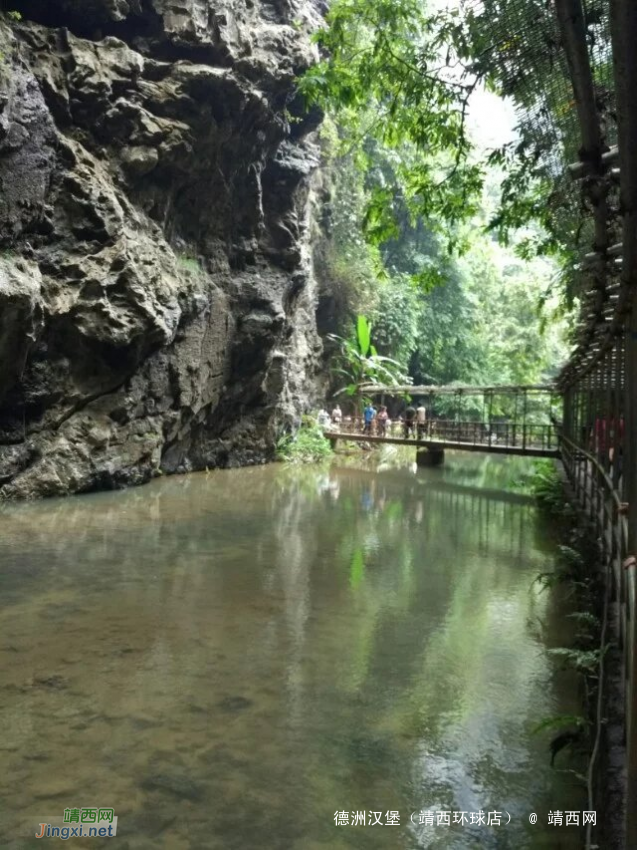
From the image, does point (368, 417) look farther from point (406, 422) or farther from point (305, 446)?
point (305, 446)

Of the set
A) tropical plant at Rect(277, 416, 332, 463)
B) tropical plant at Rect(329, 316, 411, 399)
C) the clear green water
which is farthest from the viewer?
tropical plant at Rect(329, 316, 411, 399)

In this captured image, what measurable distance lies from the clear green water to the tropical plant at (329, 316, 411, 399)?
17258 millimetres

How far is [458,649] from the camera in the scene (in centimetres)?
607

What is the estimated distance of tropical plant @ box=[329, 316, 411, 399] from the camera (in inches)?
1081

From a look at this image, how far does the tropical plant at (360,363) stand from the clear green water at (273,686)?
17258 mm

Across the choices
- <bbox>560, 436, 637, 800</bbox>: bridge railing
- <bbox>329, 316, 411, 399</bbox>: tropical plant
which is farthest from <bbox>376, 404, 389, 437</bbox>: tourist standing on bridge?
<bbox>560, 436, 637, 800</bbox>: bridge railing

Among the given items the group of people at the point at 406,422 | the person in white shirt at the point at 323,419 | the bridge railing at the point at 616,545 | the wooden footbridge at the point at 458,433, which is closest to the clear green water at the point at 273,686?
the bridge railing at the point at 616,545

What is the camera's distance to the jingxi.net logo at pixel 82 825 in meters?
3.34

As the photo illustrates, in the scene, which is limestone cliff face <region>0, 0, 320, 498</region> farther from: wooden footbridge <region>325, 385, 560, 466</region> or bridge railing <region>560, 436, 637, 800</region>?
bridge railing <region>560, 436, 637, 800</region>

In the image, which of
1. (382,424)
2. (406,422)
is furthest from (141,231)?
(382,424)

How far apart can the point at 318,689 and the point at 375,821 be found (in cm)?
157

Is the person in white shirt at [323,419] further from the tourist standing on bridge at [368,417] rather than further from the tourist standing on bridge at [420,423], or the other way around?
the tourist standing on bridge at [420,423]

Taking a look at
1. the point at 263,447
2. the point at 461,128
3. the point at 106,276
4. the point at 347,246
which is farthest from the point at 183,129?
the point at 347,246

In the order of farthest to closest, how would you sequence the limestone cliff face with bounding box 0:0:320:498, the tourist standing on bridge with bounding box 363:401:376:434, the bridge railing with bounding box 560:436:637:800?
the tourist standing on bridge with bounding box 363:401:376:434 < the limestone cliff face with bounding box 0:0:320:498 < the bridge railing with bounding box 560:436:637:800
